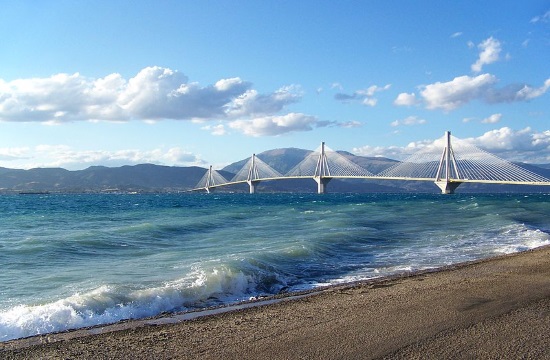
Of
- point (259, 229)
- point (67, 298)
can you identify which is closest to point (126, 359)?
point (67, 298)

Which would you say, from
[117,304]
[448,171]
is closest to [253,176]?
[448,171]

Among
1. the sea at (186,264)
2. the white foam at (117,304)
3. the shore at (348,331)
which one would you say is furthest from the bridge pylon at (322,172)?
the shore at (348,331)

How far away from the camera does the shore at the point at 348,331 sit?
17.9 ft

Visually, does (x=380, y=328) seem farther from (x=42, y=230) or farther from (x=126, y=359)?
(x=42, y=230)

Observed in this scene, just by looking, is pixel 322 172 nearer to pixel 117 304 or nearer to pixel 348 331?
pixel 117 304

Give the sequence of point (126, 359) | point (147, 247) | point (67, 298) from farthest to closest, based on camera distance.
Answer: point (147, 247), point (67, 298), point (126, 359)

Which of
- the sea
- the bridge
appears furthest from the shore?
the bridge

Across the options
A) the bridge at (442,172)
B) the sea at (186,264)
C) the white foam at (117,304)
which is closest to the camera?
the white foam at (117,304)

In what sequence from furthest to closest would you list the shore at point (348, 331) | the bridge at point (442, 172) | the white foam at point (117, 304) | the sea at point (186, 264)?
1. the bridge at point (442, 172)
2. the sea at point (186, 264)
3. the white foam at point (117, 304)
4. the shore at point (348, 331)

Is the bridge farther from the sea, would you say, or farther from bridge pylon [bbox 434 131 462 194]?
the sea

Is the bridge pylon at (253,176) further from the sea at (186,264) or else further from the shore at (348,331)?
the shore at (348,331)

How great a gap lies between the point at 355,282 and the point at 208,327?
4327 mm

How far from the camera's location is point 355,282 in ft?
33.3

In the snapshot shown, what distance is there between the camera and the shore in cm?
544
